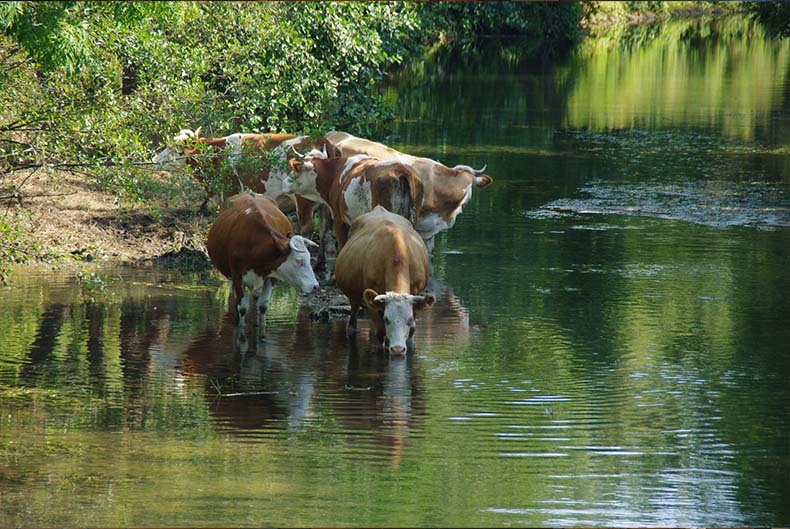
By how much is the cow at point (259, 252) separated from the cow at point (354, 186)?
2139 mm

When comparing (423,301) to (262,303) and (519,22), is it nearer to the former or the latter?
(262,303)

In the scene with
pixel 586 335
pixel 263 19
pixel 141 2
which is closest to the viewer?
pixel 141 2

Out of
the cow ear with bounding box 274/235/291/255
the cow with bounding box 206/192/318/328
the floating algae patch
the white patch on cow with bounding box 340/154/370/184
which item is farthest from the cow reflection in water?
the floating algae patch

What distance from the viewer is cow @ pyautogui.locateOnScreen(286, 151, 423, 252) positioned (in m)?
16.9

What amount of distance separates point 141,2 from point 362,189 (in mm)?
5912

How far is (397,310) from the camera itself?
45.1ft

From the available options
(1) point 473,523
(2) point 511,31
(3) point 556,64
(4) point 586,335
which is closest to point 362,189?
(4) point 586,335

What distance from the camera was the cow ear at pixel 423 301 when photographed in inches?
542

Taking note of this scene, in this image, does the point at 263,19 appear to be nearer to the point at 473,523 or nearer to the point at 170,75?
the point at 170,75

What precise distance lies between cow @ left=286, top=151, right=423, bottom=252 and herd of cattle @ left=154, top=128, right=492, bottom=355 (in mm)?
13

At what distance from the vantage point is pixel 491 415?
39.7 ft

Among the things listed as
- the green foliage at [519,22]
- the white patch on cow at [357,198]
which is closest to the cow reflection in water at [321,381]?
the white patch on cow at [357,198]

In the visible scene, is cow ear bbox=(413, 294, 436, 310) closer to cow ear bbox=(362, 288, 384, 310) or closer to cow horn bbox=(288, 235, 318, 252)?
cow ear bbox=(362, 288, 384, 310)

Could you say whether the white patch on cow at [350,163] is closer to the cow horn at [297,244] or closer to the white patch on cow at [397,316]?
the cow horn at [297,244]
